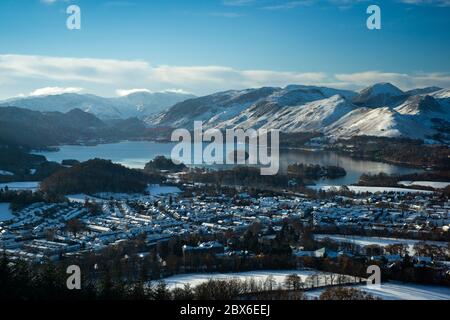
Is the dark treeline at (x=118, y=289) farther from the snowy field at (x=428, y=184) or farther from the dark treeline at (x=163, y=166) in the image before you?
the dark treeline at (x=163, y=166)

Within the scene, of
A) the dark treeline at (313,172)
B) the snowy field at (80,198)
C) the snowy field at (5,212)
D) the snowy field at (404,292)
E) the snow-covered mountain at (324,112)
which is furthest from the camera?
the snow-covered mountain at (324,112)

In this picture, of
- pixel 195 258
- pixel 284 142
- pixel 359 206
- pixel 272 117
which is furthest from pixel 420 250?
pixel 272 117

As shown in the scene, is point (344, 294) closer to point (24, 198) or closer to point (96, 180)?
point (24, 198)

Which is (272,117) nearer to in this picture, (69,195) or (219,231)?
(69,195)

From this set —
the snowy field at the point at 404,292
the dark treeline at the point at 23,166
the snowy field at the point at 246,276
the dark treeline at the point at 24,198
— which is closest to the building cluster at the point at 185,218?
the dark treeline at the point at 24,198

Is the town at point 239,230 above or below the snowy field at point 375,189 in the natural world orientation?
below

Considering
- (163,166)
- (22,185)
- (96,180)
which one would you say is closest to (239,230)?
(96,180)

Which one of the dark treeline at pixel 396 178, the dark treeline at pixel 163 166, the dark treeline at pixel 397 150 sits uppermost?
the dark treeline at pixel 397 150
